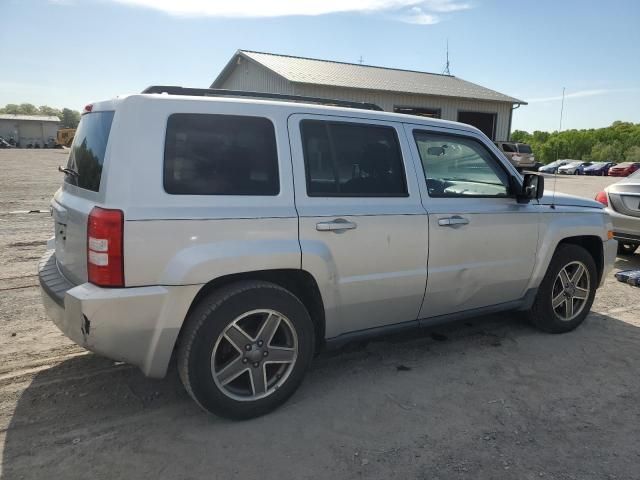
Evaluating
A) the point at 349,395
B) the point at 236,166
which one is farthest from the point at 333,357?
the point at 236,166

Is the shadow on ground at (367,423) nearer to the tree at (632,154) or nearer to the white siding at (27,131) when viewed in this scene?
the tree at (632,154)

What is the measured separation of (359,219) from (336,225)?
183 millimetres

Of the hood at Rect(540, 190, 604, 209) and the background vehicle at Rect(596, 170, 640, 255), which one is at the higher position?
the hood at Rect(540, 190, 604, 209)

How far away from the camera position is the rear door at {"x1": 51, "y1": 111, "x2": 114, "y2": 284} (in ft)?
9.13

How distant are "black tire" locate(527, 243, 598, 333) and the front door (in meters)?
0.32

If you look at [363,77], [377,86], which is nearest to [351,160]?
[377,86]

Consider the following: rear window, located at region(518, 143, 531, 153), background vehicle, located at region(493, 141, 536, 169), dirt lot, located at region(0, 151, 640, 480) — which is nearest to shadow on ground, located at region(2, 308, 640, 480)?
dirt lot, located at region(0, 151, 640, 480)

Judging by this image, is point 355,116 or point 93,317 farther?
Answer: point 355,116

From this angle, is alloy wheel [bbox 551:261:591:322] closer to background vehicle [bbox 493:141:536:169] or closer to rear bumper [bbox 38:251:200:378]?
rear bumper [bbox 38:251:200:378]

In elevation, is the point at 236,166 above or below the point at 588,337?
above

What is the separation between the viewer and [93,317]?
2.62 metres

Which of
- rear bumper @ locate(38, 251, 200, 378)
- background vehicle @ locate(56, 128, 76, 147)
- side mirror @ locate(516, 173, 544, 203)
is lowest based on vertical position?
rear bumper @ locate(38, 251, 200, 378)

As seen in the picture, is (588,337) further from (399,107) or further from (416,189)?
(399,107)

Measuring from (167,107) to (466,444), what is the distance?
2.52 meters
